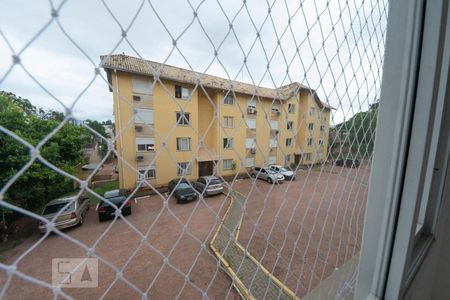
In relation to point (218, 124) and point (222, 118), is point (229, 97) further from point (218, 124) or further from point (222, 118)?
point (218, 124)

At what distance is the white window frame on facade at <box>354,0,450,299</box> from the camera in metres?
0.36

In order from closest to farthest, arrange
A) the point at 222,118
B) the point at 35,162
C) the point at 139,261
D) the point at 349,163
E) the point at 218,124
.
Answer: the point at 218,124 < the point at 349,163 < the point at 35,162 < the point at 222,118 < the point at 139,261

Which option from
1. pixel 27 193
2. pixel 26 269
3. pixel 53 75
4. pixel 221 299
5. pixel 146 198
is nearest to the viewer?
pixel 53 75

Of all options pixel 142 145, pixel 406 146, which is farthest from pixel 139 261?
pixel 406 146

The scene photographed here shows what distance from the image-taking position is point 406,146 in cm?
38

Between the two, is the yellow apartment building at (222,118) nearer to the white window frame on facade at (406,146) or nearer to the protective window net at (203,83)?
the protective window net at (203,83)

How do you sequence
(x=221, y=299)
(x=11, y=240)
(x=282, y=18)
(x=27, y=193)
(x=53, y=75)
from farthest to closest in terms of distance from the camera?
(x=11, y=240) → (x=27, y=193) → (x=221, y=299) → (x=282, y=18) → (x=53, y=75)

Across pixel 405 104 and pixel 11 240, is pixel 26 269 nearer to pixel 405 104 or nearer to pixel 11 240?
pixel 11 240

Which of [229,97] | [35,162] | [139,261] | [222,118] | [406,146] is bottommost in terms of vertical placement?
[139,261]

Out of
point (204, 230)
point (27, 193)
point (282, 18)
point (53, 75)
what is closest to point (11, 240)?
point (27, 193)

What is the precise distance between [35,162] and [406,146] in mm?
1842

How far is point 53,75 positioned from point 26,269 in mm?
3053

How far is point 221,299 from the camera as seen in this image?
5.57ft

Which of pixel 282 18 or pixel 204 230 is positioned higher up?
pixel 282 18
